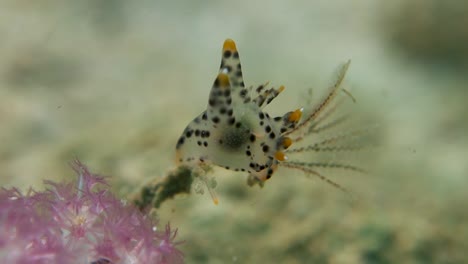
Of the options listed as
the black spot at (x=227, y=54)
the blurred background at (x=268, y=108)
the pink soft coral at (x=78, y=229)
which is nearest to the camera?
the pink soft coral at (x=78, y=229)

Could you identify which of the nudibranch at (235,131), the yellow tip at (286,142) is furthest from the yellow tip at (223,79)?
the yellow tip at (286,142)

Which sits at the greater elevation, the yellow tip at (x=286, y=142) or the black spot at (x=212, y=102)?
the black spot at (x=212, y=102)

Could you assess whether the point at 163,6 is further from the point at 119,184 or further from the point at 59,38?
the point at 119,184

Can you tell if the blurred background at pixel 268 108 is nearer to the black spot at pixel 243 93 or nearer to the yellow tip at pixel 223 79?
the black spot at pixel 243 93

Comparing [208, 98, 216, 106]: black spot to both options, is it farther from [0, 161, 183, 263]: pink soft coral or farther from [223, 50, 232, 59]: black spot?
[0, 161, 183, 263]: pink soft coral

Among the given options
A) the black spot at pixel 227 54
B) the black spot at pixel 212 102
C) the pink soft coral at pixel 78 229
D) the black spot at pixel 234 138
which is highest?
the black spot at pixel 227 54

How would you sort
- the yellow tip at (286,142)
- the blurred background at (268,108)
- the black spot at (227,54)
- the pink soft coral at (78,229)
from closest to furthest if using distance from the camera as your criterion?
the pink soft coral at (78,229), the black spot at (227,54), the yellow tip at (286,142), the blurred background at (268,108)

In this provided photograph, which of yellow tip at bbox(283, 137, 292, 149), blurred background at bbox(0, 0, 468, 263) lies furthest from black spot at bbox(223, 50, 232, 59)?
blurred background at bbox(0, 0, 468, 263)

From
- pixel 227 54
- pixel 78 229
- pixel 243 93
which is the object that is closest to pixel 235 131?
pixel 243 93
